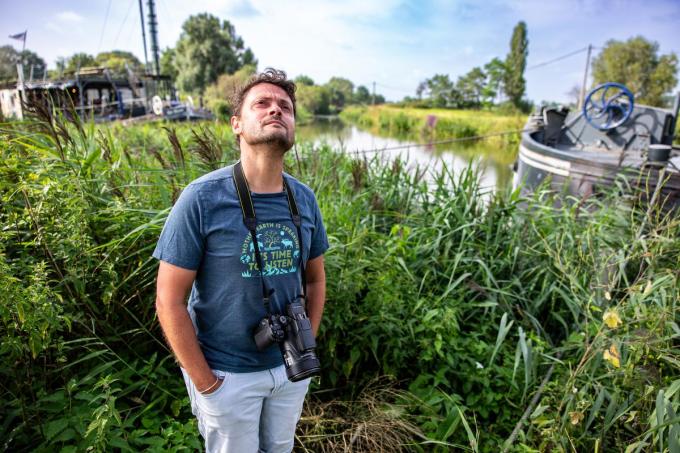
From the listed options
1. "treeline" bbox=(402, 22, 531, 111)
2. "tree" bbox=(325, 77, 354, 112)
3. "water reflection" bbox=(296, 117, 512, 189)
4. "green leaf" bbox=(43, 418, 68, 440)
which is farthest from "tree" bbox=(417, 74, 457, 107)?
"green leaf" bbox=(43, 418, 68, 440)

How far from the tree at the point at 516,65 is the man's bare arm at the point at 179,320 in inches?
1890

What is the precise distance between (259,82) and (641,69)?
3117 centimetres

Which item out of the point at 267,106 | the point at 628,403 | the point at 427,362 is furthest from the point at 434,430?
the point at 267,106

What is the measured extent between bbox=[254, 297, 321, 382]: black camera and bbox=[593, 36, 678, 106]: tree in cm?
2911

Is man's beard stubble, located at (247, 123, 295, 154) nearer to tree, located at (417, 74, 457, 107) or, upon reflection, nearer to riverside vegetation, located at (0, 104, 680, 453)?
riverside vegetation, located at (0, 104, 680, 453)

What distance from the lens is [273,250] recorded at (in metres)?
1.33

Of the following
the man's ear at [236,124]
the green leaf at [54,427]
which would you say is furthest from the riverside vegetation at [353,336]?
the man's ear at [236,124]

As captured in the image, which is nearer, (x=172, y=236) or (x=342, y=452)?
(x=172, y=236)

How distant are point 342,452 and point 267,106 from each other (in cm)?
157

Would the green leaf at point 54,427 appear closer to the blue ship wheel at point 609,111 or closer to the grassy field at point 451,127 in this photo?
the blue ship wheel at point 609,111

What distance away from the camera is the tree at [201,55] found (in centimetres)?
3997

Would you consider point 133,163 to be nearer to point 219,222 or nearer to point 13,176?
point 13,176

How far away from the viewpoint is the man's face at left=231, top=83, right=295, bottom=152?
1.30m

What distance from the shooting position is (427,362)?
2.32m
